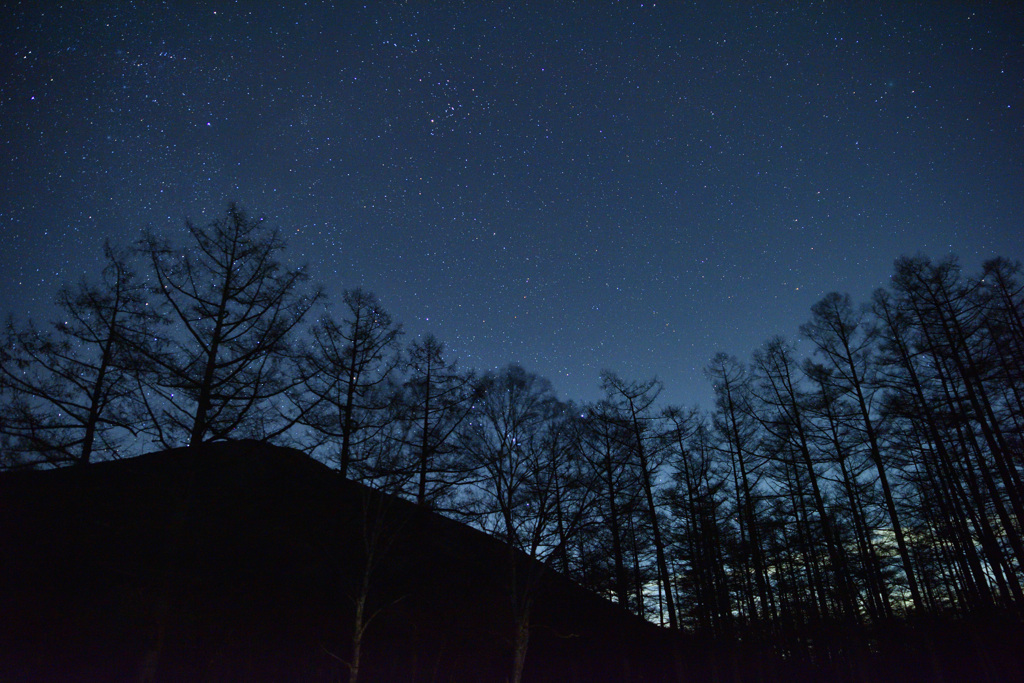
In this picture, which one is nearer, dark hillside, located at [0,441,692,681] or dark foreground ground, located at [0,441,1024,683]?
dark foreground ground, located at [0,441,1024,683]

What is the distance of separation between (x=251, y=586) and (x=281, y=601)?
94cm

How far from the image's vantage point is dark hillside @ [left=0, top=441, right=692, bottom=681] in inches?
472

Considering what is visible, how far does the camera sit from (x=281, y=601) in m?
14.9

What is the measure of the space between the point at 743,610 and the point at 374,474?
81.5 feet

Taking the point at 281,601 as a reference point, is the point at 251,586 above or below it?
above

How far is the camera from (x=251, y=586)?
1498cm

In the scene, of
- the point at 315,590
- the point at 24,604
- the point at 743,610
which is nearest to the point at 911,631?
the point at 315,590

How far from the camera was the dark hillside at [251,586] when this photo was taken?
12.0 meters

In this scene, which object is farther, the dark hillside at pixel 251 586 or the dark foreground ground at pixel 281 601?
the dark hillside at pixel 251 586

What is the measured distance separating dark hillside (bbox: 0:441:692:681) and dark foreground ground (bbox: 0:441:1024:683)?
0.05 meters

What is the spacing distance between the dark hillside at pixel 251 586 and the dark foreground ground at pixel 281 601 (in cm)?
5

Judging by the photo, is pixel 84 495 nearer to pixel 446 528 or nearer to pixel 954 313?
pixel 446 528

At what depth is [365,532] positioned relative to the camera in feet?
42.1

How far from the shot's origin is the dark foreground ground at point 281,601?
11789 millimetres
